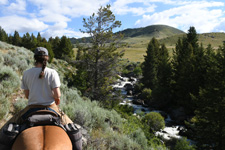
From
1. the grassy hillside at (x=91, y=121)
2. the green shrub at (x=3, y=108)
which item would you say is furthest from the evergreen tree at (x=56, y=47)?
the green shrub at (x=3, y=108)

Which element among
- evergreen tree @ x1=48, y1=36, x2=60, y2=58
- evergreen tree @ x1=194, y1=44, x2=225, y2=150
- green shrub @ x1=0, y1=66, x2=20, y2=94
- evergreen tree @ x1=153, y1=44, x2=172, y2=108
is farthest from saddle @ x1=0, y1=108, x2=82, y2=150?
evergreen tree @ x1=48, y1=36, x2=60, y2=58

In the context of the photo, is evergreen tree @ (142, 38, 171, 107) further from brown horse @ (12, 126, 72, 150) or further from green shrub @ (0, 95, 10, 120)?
brown horse @ (12, 126, 72, 150)

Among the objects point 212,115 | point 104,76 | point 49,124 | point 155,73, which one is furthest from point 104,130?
point 155,73

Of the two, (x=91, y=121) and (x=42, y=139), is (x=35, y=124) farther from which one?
(x=91, y=121)

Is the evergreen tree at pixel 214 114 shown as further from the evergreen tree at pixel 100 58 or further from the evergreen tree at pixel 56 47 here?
the evergreen tree at pixel 56 47

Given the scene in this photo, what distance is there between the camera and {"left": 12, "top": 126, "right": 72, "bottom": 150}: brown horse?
7.11 ft

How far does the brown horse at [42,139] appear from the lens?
2.17 m

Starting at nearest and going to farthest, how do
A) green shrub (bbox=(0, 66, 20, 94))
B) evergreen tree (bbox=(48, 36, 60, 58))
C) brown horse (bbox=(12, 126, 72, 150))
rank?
1. brown horse (bbox=(12, 126, 72, 150))
2. green shrub (bbox=(0, 66, 20, 94))
3. evergreen tree (bbox=(48, 36, 60, 58))

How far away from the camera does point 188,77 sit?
1039 inches

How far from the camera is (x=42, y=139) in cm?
226

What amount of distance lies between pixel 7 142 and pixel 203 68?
2825cm

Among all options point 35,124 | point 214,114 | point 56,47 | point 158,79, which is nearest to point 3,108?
point 35,124

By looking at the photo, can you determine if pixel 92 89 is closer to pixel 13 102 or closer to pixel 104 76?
pixel 104 76

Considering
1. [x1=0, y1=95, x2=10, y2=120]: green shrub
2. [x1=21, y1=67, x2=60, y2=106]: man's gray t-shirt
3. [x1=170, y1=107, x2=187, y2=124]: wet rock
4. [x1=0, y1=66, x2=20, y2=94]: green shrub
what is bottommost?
[x1=170, y1=107, x2=187, y2=124]: wet rock
